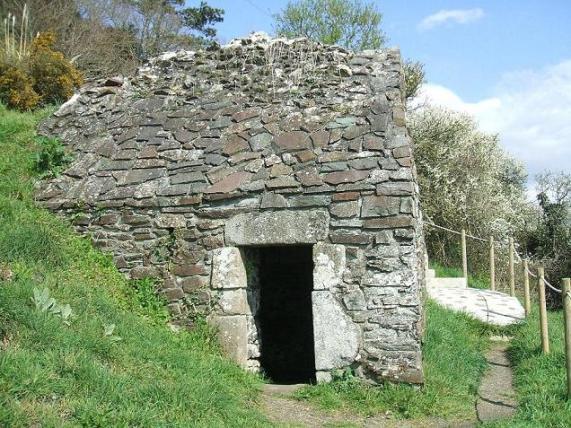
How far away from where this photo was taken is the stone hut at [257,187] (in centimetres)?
678

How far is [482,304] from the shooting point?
37.1 feet

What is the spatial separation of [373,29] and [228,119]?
48.9ft

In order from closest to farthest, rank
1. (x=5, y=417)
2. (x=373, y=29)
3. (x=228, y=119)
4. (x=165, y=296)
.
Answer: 1. (x=5, y=417)
2. (x=165, y=296)
3. (x=228, y=119)
4. (x=373, y=29)

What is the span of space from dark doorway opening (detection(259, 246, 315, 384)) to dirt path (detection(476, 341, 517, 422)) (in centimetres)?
287

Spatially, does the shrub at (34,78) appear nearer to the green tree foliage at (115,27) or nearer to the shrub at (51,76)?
the shrub at (51,76)

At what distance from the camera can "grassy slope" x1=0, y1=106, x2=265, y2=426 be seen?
171 inches

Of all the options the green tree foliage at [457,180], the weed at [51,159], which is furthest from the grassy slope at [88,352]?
the green tree foliage at [457,180]

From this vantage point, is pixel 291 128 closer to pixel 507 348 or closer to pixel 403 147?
pixel 403 147

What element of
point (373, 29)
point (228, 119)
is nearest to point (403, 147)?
point (228, 119)

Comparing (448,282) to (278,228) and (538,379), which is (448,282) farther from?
(278,228)

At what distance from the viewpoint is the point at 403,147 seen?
23.3ft

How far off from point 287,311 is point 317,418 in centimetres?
426

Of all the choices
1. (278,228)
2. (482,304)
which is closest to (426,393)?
Result: (278,228)

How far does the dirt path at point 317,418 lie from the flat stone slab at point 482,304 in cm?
464
